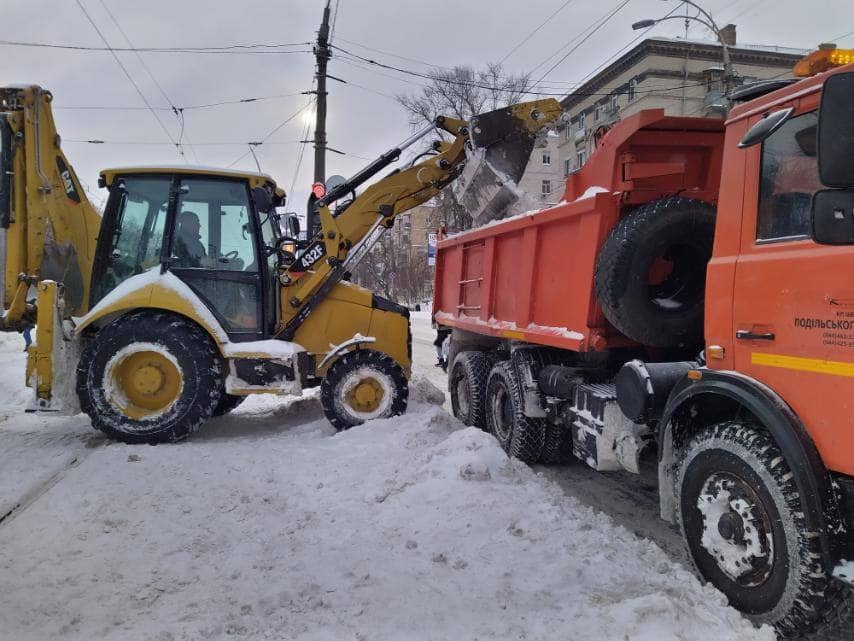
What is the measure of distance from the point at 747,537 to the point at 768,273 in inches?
48.1

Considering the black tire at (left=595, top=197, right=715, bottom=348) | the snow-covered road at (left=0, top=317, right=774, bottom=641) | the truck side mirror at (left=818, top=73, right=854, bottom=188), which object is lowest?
the snow-covered road at (left=0, top=317, right=774, bottom=641)

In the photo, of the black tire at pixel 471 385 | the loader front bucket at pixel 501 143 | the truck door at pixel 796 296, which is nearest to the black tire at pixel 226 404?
the black tire at pixel 471 385

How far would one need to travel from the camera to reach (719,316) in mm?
3094

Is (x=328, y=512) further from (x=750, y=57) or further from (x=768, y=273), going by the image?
(x=750, y=57)

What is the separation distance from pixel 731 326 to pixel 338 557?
2.48 metres

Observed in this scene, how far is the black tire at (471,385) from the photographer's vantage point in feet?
21.6

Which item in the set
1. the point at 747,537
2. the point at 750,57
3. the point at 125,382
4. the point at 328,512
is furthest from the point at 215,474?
the point at 750,57

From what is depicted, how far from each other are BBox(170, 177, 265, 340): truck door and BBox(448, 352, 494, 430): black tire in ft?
7.63

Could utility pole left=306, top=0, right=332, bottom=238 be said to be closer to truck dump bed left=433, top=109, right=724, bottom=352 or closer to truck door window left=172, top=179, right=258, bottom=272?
truck door window left=172, top=179, right=258, bottom=272

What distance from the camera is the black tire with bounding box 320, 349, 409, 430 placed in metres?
6.46

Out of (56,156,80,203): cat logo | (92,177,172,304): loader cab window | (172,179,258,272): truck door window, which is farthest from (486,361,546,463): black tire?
(56,156,80,203): cat logo

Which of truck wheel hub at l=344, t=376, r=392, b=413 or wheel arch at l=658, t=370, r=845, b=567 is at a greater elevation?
wheel arch at l=658, t=370, r=845, b=567

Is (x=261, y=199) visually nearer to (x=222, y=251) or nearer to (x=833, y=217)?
(x=222, y=251)

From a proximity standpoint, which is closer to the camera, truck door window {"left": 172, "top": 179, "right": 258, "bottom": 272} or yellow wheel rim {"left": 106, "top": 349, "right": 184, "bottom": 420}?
yellow wheel rim {"left": 106, "top": 349, "right": 184, "bottom": 420}
